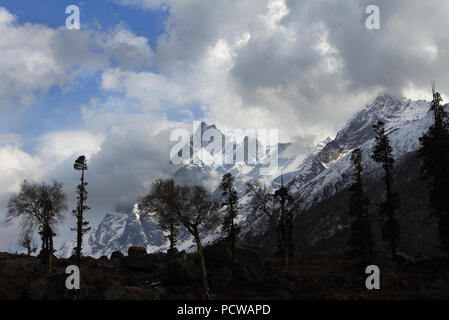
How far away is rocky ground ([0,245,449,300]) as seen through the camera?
97.4 feet

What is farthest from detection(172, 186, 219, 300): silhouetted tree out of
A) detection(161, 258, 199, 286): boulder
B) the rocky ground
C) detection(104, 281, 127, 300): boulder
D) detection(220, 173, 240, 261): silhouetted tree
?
detection(220, 173, 240, 261): silhouetted tree

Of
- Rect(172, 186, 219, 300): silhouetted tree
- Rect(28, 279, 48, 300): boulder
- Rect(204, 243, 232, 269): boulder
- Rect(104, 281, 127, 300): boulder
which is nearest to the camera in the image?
Rect(104, 281, 127, 300): boulder

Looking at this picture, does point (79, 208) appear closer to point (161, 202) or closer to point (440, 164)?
point (161, 202)

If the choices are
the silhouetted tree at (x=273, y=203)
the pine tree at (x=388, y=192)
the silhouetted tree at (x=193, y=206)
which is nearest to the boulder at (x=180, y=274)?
the silhouetted tree at (x=193, y=206)

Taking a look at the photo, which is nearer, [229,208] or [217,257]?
[217,257]

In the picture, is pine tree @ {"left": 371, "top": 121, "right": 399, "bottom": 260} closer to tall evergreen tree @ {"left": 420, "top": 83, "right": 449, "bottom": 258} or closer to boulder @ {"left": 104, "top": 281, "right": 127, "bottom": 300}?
tall evergreen tree @ {"left": 420, "top": 83, "right": 449, "bottom": 258}

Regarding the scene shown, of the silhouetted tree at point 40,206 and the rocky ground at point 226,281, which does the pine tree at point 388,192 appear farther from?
the silhouetted tree at point 40,206

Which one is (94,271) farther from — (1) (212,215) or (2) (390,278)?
(2) (390,278)

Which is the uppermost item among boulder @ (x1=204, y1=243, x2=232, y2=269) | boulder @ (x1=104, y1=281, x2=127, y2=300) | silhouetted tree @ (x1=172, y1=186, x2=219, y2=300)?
silhouetted tree @ (x1=172, y1=186, x2=219, y2=300)

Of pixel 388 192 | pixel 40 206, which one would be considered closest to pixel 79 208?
pixel 40 206

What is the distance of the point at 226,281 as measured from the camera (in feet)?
121

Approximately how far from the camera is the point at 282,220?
45.2 m
